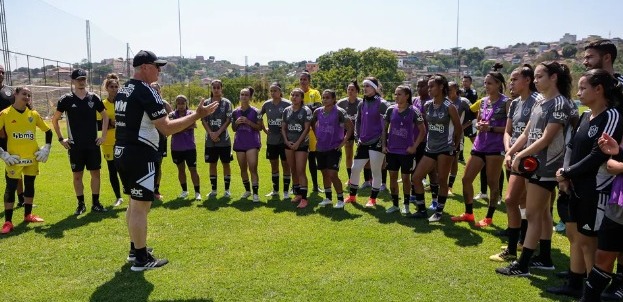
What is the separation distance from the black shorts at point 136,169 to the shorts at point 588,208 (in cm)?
426

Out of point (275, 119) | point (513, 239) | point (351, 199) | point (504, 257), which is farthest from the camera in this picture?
point (275, 119)

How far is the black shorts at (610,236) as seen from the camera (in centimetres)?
372

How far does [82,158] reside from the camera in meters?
7.85

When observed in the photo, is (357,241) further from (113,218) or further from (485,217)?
(113,218)

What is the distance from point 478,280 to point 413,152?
2923 millimetres

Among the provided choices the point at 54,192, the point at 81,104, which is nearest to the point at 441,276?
the point at 81,104

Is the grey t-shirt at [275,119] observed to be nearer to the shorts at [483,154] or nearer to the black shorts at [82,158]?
the black shorts at [82,158]

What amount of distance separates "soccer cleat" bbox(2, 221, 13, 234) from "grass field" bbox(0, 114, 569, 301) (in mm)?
109

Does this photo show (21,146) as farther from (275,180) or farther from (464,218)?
(464,218)

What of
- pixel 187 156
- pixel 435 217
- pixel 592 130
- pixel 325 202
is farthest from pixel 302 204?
pixel 592 130

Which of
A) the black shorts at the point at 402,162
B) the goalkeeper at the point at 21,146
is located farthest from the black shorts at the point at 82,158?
the black shorts at the point at 402,162

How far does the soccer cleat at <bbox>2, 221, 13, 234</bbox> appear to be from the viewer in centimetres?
673

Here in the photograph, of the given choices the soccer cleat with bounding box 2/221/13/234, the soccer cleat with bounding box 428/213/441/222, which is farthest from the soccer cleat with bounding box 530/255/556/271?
the soccer cleat with bounding box 2/221/13/234

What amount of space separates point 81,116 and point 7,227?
2006 millimetres
